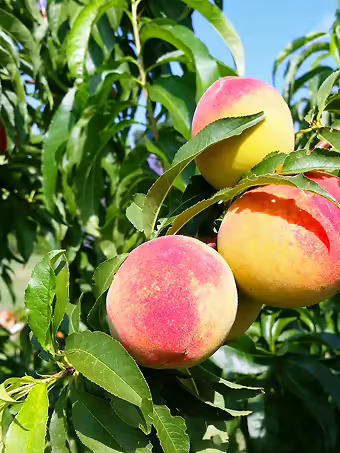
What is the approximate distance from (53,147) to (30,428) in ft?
2.28

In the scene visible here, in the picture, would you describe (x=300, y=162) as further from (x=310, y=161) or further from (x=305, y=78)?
(x=305, y=78)

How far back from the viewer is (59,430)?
522mm

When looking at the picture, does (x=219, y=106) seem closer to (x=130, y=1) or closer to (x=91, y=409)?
(x=91, y=409)

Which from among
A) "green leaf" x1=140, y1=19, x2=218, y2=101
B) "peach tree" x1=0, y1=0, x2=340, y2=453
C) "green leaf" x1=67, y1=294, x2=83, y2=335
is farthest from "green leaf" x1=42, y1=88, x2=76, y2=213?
"green leaf" x1=67, y1=294, x2=83, y2=335

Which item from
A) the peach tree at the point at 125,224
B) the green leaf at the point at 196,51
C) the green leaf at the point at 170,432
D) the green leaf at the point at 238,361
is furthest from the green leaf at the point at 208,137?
the green leaf at the point at 238,361

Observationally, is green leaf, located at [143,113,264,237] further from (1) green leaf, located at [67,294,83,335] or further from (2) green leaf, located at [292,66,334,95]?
(2) green leaf, located at [292,66,334,95]

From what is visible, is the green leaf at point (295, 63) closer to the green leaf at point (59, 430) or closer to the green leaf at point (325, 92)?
the green leaf at point (325, 92)

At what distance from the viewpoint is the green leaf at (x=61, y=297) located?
51 centimetres

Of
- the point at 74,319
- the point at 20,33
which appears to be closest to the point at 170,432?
the point at 74,319

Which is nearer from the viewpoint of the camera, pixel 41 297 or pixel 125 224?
pixel 41 297

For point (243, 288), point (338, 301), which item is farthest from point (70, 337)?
point (338, 301)

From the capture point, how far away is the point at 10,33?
1.03 m

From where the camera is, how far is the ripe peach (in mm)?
530

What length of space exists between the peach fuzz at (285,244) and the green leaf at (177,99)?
0.42 meters
